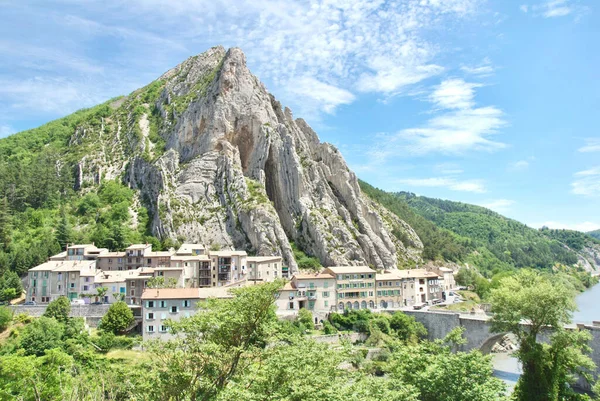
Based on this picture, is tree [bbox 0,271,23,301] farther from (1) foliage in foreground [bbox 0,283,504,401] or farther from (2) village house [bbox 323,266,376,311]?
(2) village house [bbox 323,266,376,311]

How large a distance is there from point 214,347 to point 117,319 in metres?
39.8

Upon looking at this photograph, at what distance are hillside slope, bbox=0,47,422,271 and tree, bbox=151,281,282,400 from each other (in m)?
61.9

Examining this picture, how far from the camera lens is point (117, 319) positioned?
55938mm

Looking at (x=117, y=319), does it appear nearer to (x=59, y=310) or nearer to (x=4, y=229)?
(x=59, y=310)

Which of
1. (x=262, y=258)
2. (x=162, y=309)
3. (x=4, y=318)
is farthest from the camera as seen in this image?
(x=262, y=258)

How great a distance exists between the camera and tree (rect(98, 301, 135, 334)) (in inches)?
2188

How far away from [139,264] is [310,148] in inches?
2322

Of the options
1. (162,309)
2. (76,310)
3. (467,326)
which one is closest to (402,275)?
(467,326)

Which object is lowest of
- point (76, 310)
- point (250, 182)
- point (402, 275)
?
point (76, 310)

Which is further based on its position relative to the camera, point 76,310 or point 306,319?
point 306,319

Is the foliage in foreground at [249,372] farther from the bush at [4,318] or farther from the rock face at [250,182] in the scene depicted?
the rock face at [250,182]

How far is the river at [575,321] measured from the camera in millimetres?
53031

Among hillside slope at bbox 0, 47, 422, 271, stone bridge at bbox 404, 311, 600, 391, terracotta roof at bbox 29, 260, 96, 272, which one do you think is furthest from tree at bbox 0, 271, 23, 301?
stone bridge at bbox 404, 311, 600, 391

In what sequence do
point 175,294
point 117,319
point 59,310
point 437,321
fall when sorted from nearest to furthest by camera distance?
point 117,319 < point 59,310 < point 175,294 < point 437,321
